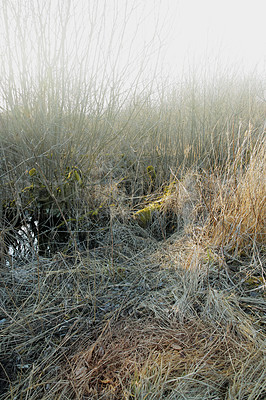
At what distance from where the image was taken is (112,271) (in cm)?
220

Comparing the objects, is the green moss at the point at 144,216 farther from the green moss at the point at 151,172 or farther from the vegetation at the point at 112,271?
the green moss at the point at 151,172

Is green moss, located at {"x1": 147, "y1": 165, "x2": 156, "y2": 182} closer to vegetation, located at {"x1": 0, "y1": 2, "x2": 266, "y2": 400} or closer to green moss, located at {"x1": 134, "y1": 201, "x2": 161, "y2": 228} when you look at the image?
vegetation, located at {"x1": 0, "y1": 2, "x2": 266, "y2": 400}

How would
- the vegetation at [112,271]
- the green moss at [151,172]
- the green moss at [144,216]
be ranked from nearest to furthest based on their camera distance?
1. the vegetation at [112,271]
2. the green moss at [144,216]
3. the green moss at [151,172]

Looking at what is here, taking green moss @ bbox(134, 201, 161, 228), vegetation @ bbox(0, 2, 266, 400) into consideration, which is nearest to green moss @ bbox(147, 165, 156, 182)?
vegetation @ bbox(0, 2, 266, 400)

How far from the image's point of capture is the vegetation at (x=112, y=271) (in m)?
1.40

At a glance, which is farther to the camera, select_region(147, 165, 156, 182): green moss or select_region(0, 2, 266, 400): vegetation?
select_region(147, 165, 156, 182): green moss

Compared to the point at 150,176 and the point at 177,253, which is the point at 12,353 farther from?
the point at 150,176

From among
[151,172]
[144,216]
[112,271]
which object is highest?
[151,172]

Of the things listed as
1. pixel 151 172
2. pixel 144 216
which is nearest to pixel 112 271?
pixel 144 216

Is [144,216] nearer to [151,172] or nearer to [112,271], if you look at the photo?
[112,271]

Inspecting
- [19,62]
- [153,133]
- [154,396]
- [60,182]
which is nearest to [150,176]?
[153,133]

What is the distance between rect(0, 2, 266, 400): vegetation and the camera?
55.2 inches

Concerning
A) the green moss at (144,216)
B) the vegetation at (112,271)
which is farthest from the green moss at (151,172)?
the green moss at (144,216)

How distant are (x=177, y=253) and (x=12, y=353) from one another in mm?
1378
